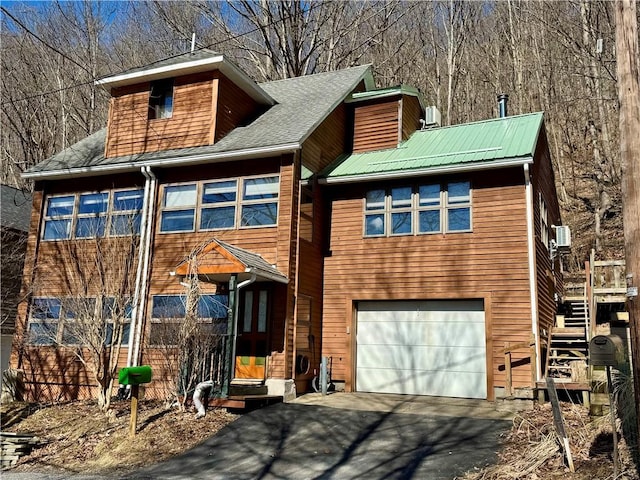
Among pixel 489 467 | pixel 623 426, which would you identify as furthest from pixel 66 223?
pixel 623 426

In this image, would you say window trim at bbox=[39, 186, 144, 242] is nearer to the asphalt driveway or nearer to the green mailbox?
the green mailbox

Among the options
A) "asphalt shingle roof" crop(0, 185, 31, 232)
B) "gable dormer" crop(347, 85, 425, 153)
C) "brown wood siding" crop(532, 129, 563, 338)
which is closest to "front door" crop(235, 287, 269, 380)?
"gable dormer" crop(347, 85, 425, 153)

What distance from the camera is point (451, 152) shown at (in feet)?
42.0

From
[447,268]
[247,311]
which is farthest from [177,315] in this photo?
[447,268]

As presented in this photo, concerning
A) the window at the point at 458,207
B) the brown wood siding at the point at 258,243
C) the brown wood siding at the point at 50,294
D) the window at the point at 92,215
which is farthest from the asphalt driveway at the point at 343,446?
the window at the point at 92,215

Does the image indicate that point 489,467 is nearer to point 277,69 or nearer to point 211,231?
point 211,231

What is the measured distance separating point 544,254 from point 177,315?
29.0 ft

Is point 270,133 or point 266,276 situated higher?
point 270,133

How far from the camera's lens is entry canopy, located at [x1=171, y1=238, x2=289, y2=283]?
10.7 meters

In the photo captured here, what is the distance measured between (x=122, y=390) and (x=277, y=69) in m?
17.7

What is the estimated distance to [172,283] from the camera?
12977 mm

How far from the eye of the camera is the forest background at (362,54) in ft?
81.3

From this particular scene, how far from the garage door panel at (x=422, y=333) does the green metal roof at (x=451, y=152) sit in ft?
11.2

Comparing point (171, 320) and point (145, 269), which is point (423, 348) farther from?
point (145, 269)
